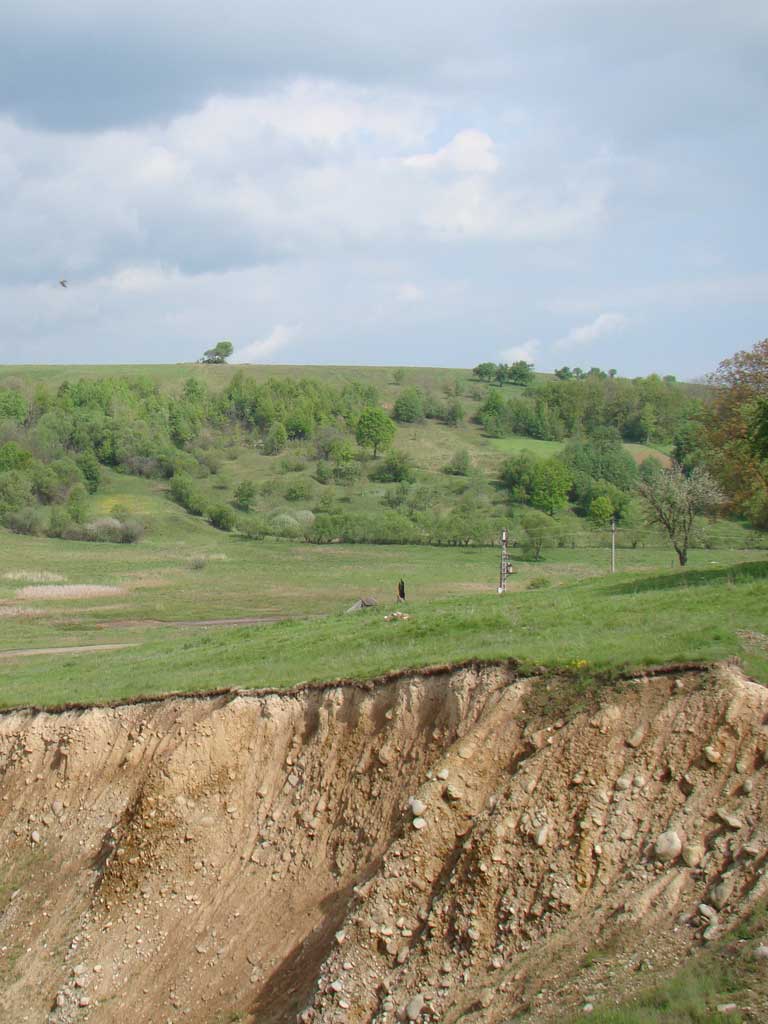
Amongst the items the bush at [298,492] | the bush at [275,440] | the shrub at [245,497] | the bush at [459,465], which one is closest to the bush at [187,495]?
the shrub at [245,497]

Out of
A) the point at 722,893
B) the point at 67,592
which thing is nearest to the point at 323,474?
the point at 67,592

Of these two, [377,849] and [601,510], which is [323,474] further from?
[377,849]

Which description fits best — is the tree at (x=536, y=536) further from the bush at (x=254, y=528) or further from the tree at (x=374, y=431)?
the tree at (x=374, y=431)

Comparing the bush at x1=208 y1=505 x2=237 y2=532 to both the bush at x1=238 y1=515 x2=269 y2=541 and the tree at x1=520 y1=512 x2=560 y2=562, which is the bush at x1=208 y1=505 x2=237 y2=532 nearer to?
the bush at x1=238 y1=515 x2=269 y2=541

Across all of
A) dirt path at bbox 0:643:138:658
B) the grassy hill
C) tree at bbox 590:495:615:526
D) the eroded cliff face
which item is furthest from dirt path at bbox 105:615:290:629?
tree at bbox 590:495:615:526

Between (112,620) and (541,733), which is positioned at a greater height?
(541,733)

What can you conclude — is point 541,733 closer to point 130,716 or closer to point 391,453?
point 130,716

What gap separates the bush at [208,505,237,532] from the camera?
323 feet

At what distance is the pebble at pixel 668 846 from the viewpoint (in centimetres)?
962

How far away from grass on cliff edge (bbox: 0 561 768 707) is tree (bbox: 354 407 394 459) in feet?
334

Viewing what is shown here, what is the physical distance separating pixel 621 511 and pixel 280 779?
89090 millimetres

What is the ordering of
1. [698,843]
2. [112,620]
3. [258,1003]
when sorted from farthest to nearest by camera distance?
[112,620] < [258,1003] < [698,843]

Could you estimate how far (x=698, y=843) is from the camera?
377 inches


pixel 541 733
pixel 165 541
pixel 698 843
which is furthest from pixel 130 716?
pixel 165 541
